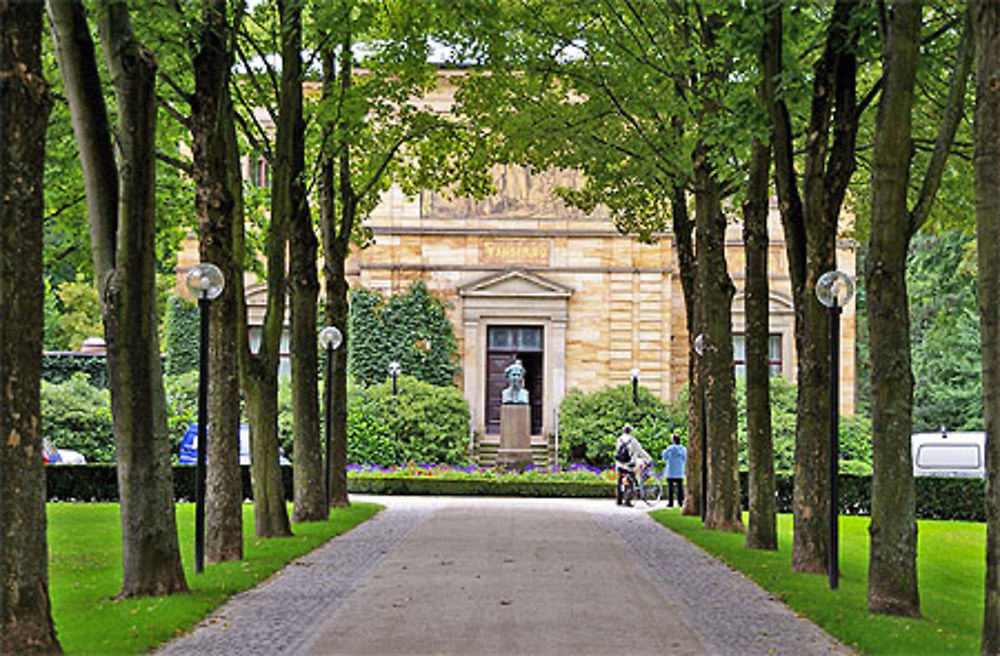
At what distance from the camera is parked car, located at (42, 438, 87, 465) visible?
32.0 meters

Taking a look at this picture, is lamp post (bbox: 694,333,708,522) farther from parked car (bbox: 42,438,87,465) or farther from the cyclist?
parked car (bbox: 42,438,87,465)

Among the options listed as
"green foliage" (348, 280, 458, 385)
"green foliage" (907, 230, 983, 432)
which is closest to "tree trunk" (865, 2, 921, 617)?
"green foliage" (907, 230, 983, 432)

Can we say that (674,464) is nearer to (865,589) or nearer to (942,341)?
(865,589)

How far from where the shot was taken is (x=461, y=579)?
15664 mm

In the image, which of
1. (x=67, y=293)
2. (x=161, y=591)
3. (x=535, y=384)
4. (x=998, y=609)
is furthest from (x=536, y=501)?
(x=67, y=293)

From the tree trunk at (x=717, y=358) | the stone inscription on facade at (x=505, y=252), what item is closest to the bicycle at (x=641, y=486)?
the tree trunk at (x=717, y=358)

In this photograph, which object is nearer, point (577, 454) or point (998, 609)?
point (998, 609)

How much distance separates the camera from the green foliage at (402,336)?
47.5 m

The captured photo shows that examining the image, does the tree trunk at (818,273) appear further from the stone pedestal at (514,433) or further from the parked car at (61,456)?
the stone pedestal at (514,433)

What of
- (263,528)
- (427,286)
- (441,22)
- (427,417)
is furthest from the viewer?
(427,286)

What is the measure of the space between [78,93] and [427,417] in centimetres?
3184

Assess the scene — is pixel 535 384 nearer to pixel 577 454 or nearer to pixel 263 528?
pixel 577 454

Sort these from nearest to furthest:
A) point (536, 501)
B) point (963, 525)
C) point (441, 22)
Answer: point (441, 22) → point (963, 525) → point (536, 501)

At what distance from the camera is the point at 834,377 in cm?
1454
